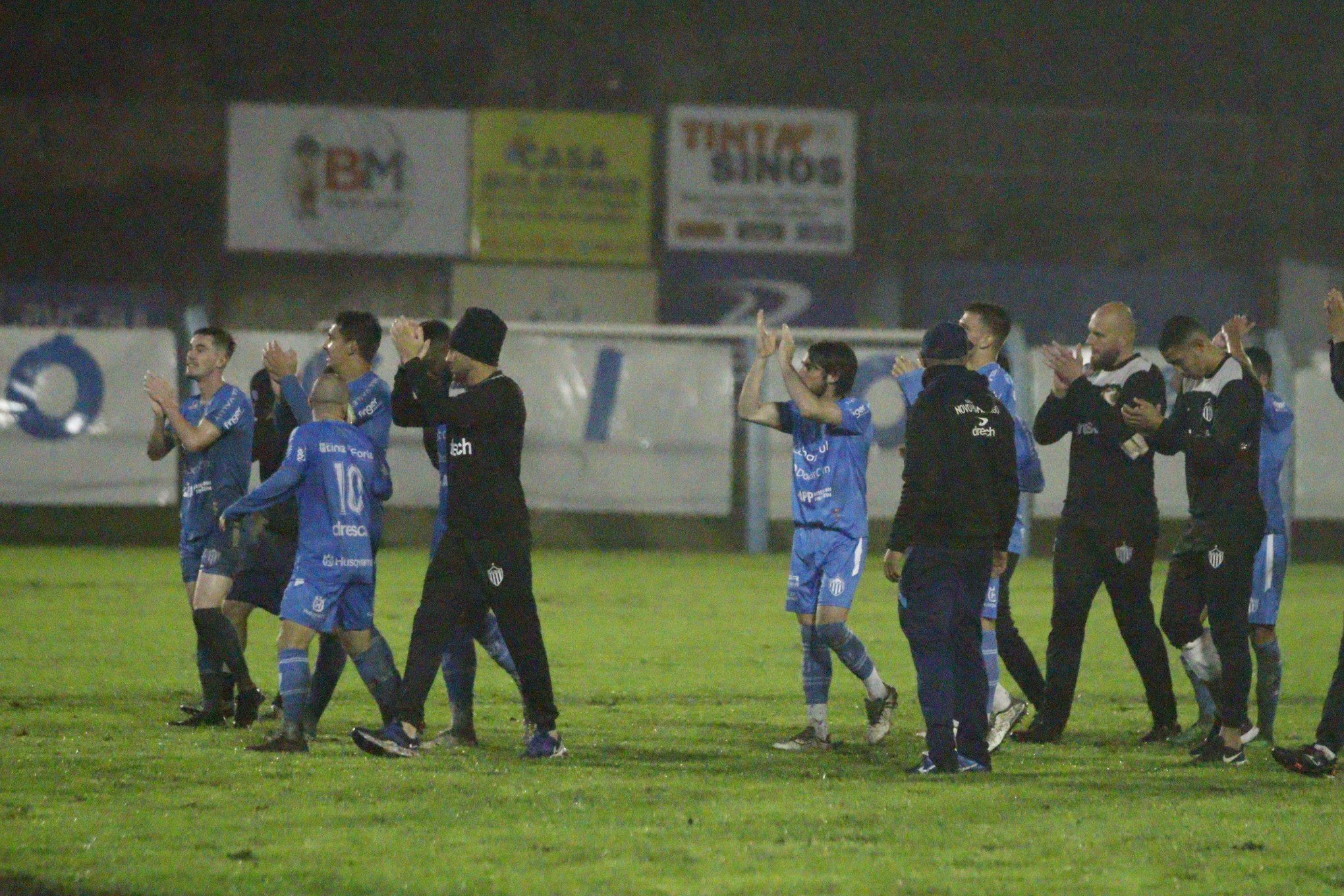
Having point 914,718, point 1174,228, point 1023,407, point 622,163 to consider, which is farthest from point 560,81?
point 914,718

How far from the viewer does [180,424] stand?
9.54m

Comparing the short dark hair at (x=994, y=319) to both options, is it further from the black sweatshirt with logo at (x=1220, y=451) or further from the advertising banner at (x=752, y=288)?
the advertising banner at (x=752, y=288)

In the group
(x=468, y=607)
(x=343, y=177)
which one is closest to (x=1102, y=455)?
(x=468, y=607)

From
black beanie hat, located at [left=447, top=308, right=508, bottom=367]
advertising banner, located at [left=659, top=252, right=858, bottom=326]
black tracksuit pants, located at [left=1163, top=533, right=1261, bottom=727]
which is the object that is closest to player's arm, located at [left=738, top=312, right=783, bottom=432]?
black beanie hat, located at [left=447, top=308, right=508, bottom=367]

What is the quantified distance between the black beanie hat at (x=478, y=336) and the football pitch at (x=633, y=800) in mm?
1773

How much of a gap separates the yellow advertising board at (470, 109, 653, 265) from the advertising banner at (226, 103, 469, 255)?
52cm

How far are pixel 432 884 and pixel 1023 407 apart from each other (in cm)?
1611

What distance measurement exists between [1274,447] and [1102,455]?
126 cm

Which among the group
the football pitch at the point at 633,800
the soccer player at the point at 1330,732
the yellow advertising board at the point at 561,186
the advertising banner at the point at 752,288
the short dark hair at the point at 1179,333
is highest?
the yellow advertising board at the point at 561,186

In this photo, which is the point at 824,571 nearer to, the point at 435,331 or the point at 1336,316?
the point at 435,331

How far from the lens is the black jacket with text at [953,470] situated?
8359 millimetres

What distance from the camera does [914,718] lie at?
34.6ft

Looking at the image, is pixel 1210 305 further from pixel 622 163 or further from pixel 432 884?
pixel 432 884

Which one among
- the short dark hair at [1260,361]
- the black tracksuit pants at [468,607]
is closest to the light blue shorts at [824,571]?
the black tracksuit pants at [468,607]
